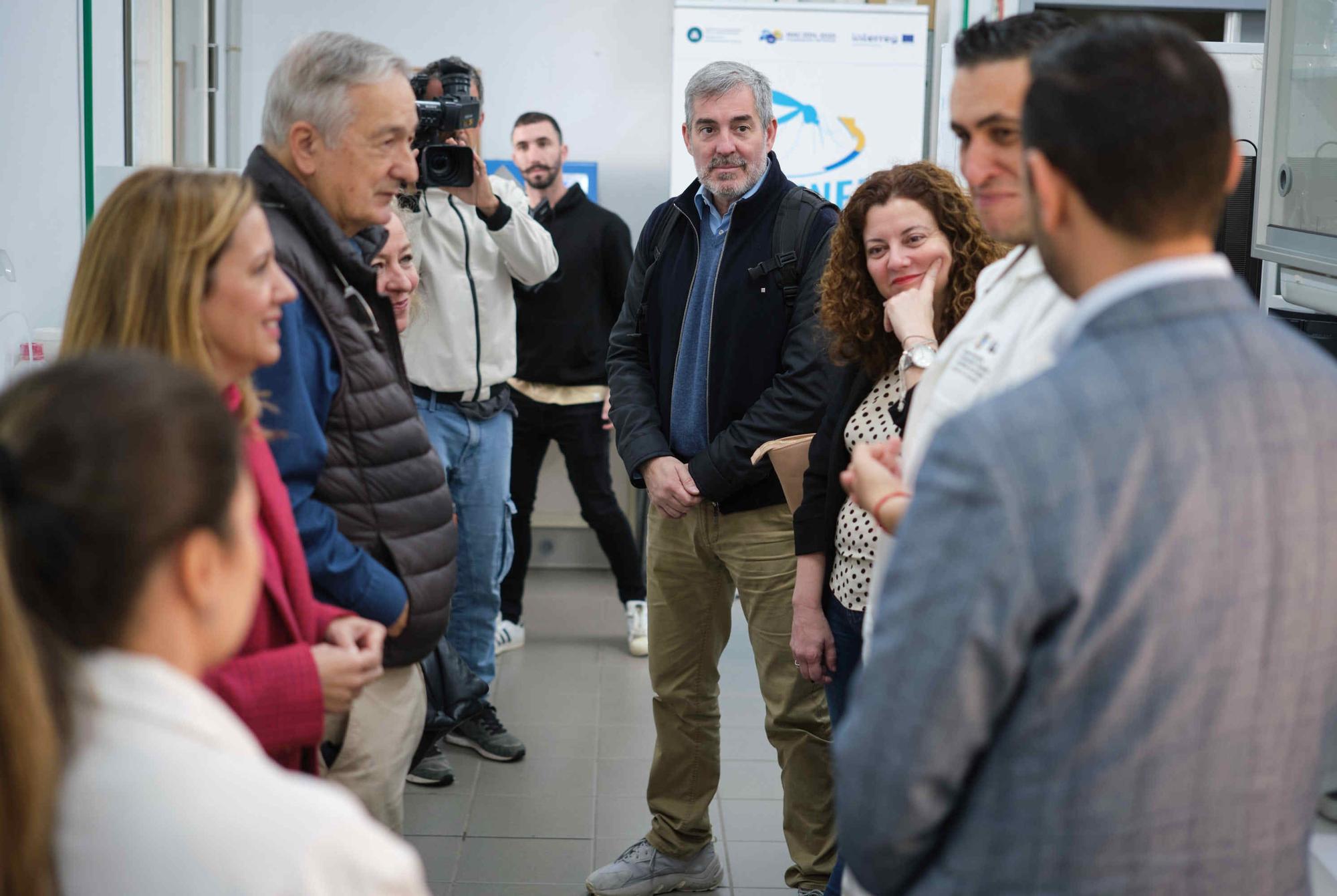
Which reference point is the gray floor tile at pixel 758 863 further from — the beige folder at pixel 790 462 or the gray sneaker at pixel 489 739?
the beige folder at pixel 790 462

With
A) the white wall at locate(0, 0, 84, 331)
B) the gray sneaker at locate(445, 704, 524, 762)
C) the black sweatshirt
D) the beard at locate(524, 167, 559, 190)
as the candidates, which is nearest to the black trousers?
the black sweatshirt

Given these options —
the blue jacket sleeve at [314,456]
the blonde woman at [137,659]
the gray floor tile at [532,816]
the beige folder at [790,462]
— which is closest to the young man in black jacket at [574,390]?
the gray floor tile at [532,816]

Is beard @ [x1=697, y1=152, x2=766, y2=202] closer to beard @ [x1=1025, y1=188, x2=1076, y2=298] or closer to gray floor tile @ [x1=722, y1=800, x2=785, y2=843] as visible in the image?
gray floor tile @ [x1=722, y1=800, x2=785, y2=843]

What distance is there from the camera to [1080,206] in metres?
0.92

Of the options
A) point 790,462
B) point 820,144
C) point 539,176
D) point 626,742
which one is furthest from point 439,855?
point 820,144

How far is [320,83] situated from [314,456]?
Result: 0.55 metres

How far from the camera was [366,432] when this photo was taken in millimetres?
1691

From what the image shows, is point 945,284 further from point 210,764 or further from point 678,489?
point 210,764

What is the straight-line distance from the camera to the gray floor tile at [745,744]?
3.47 metres

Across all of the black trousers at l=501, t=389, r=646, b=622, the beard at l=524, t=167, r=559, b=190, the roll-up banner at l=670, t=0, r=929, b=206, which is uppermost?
the roll-up banner at l=670, t=0, r=929, b=206

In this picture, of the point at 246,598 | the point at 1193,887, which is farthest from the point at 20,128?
the point at 1193,887

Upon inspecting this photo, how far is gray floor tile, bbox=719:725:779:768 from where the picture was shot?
3.47 metres

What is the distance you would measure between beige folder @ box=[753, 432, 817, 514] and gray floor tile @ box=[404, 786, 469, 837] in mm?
1281

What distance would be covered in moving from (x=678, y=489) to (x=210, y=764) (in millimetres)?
1706
